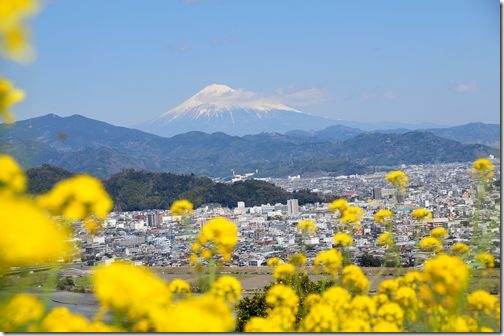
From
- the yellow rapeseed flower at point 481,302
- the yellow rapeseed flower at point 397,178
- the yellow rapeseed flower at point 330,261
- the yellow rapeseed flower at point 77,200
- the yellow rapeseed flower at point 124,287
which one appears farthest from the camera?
the yellow rapeseed flower at point 397,178

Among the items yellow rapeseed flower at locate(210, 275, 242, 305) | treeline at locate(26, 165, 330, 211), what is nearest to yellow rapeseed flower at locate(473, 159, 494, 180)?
yellow rapeseed flower at locate(210, 275, 242, 305)

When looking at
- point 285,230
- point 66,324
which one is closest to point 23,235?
point 66,324

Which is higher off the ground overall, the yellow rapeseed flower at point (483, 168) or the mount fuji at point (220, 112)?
the mount fuji at point (220, 112)

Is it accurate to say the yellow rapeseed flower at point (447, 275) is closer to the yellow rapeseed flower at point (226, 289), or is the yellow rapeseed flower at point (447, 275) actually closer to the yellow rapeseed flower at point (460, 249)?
the yellow rapeseed flower at point (226, 289)

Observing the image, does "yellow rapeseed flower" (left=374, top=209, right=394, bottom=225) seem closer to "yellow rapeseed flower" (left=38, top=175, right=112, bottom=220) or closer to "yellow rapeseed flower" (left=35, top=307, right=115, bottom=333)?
"yellow rapeseed flower" (left=35, top=307, right=115, bottom=333)

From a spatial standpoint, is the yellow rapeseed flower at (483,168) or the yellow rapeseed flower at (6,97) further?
the yellow rapeseed flower at (483,168)

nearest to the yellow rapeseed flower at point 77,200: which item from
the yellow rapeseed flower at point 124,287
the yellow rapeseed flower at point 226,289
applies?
the yellow rapeseed flower at point 124,287

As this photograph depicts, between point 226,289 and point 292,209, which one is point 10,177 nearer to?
point 226,289
